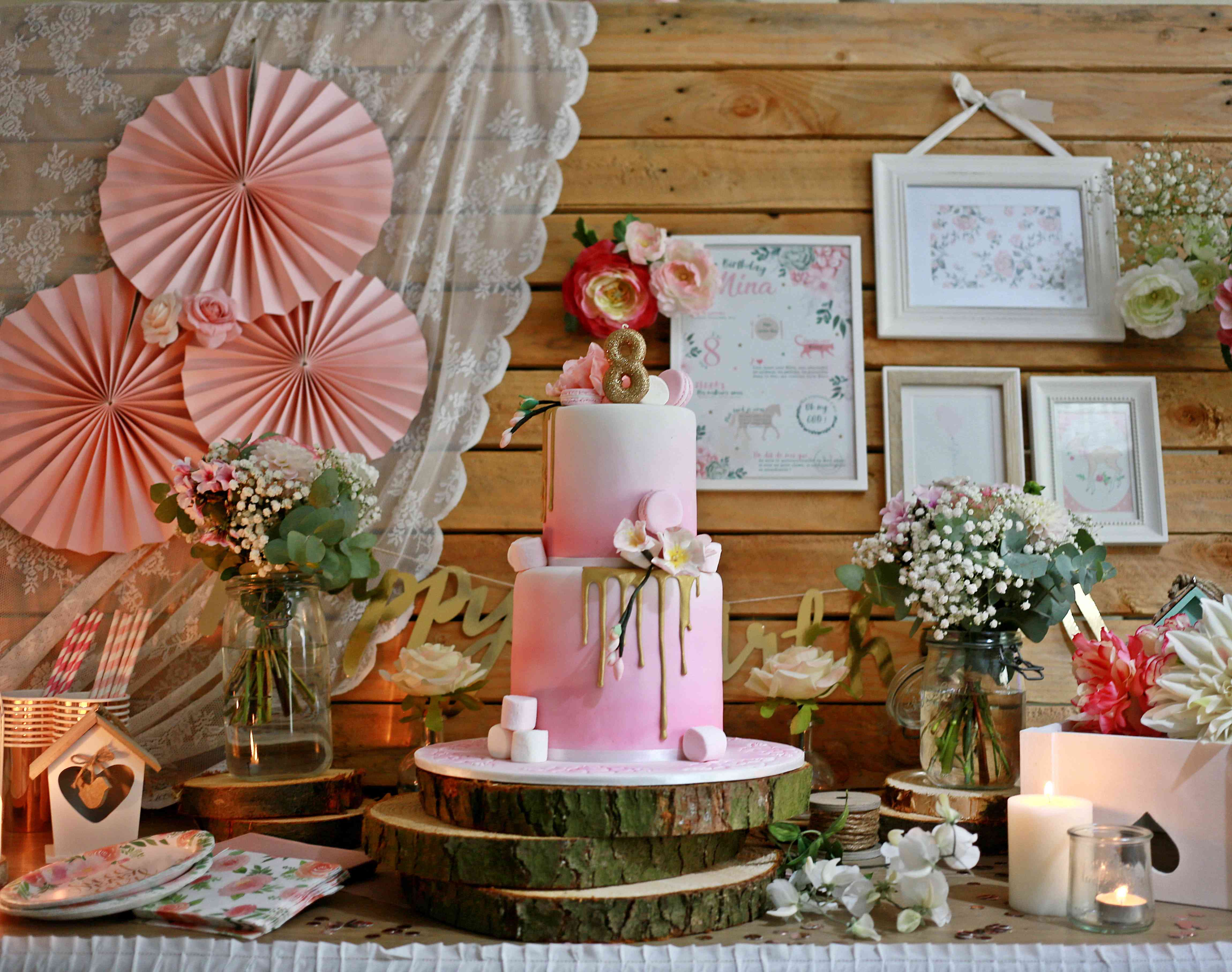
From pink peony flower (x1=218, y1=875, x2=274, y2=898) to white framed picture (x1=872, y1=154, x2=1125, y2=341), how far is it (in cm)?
130

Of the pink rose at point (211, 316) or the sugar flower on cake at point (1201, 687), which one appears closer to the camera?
the sugar flower on cake at point (1201, 687)

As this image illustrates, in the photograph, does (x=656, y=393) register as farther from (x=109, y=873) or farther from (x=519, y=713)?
(x=109, y=873)

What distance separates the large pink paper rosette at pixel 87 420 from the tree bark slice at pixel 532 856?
0.89 m

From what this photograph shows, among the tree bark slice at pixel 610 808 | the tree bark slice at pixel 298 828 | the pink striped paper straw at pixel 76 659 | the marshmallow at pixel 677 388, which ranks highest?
the marshmallow at pixel 677 388

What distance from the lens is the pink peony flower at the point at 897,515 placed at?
1469mm

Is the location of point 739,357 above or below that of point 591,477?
above

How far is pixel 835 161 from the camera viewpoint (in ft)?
6.17

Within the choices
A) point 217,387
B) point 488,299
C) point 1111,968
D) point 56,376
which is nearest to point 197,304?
point 217,387

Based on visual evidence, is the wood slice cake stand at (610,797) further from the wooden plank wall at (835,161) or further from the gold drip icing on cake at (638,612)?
the wooden plank wall at (835,161)

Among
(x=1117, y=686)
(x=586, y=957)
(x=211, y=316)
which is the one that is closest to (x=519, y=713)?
(x=586, y=957)

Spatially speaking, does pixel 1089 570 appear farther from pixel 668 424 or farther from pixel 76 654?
pixel 76 654

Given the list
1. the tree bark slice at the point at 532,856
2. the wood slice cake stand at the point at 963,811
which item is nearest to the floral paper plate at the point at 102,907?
the tree bark slice at the point at 532,856

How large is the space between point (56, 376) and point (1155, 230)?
6.41ft

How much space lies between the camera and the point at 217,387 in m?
1.75
